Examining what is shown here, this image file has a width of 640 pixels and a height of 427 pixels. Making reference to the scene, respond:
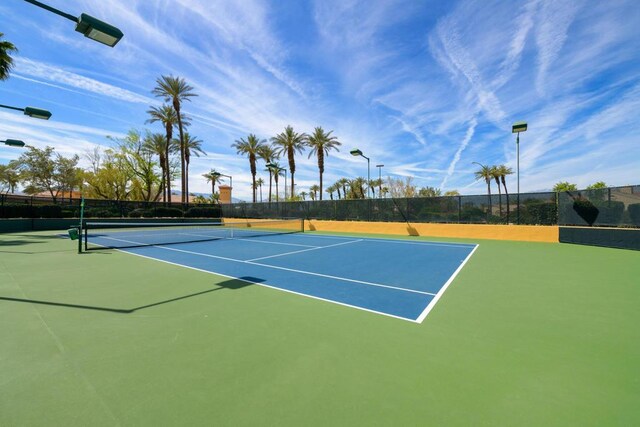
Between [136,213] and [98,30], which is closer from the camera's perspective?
[98,30]

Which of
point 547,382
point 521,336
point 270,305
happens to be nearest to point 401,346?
point 547,382

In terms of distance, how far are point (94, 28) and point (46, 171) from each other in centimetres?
6401

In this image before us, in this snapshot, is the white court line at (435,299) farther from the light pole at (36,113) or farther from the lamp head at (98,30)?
the light pole at (36,113)

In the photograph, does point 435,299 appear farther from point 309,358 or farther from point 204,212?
point 204,212

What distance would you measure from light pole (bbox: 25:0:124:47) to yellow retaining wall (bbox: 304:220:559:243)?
18.4 metres

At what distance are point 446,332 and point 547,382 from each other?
4.22ft

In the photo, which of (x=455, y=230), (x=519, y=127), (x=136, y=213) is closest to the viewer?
(x=519, y=127)

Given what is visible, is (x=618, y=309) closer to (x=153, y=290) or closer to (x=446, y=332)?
(x=446, y=332)

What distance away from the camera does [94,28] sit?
5.02m

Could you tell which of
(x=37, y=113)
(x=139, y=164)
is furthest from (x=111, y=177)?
(x=37, y=113)

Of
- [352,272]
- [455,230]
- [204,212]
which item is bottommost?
[352,272]

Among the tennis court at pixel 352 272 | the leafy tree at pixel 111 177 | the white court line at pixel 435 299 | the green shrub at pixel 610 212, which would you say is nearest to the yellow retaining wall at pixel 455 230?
the green shrub at pixel 610 212

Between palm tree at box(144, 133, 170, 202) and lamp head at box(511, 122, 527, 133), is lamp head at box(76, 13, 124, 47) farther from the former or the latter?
palm tree at box(144, 133, 170, 202)

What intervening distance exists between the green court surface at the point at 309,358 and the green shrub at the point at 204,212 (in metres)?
32.4
